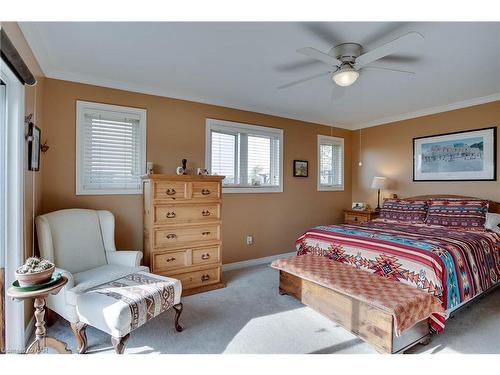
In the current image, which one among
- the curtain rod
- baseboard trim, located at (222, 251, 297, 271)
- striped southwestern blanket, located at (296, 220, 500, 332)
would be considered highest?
the curtain rod

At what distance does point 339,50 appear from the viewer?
2340 millimetres

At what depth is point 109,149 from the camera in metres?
3.19

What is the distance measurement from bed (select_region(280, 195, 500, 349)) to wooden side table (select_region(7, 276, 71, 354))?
7.63 ft

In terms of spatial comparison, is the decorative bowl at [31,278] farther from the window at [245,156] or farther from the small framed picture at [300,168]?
the small framed picture at [300,168]

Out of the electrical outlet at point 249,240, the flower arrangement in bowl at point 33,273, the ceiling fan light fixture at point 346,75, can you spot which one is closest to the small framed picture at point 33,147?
the flower arrangement in bowl at point 33,273

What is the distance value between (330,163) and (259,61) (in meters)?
3.17

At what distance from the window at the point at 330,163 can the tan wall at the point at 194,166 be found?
5.5 inches

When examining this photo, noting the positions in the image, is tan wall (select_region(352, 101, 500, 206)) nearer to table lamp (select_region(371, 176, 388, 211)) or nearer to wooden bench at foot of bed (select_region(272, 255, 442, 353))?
table lamp (select_region(371, 176, 388, 211))

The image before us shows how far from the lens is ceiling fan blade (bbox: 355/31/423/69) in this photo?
5.98ft

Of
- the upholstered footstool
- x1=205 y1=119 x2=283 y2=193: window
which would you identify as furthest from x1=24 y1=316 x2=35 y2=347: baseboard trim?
x1=205 y1=119 x2=283 y2=193: window

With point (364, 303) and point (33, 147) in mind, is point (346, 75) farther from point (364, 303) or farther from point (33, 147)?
point (33, 147)

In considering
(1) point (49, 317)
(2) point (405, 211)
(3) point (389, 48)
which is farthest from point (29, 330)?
(2) point (405, 211)
